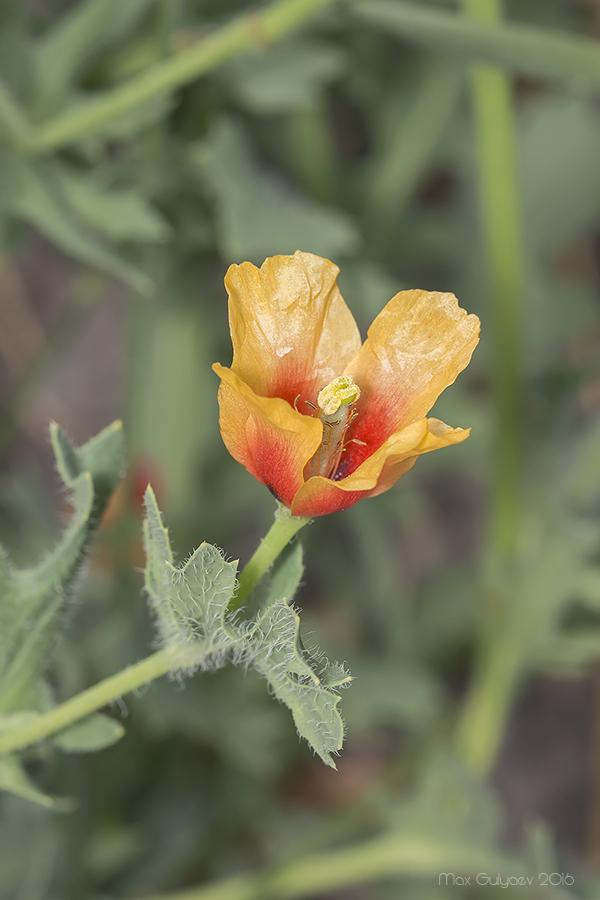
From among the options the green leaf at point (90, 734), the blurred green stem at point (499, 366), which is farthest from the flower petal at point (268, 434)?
the blurred green stem at point (499, 366)

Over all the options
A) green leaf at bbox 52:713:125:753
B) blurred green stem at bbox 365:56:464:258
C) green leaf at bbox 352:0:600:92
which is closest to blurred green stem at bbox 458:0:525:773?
green leaf at bbox 352:0:600:92

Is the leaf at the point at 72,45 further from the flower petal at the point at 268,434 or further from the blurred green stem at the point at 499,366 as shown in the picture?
the flower petal at the point at 268,434

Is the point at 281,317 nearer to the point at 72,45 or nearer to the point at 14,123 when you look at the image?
the point at 14,123

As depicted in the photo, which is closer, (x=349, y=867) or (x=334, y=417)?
(x=334, y=417)

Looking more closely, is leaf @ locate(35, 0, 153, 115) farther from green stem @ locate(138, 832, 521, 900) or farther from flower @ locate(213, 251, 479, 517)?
green stem @ locate(138, 832, 521, 900)

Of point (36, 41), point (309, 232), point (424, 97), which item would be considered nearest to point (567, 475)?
point (309, 232)

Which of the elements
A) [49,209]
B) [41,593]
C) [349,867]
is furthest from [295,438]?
[349,867]

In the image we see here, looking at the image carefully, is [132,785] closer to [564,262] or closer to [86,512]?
[86,512]
